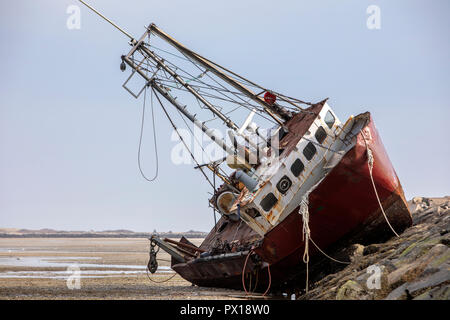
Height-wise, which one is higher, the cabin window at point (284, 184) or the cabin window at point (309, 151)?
the cabin window at point (309, 151)

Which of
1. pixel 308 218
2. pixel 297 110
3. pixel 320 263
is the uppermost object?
pixel 297 110

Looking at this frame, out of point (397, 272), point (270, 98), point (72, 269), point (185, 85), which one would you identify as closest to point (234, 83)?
point (270, 98)

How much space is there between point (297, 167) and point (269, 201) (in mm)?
1628

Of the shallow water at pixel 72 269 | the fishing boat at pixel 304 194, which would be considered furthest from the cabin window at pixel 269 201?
the shallow water at pixel 72 269

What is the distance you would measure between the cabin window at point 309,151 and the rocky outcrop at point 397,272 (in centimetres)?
363

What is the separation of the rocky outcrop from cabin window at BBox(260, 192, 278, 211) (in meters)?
3.14

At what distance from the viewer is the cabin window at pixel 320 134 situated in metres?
20.8

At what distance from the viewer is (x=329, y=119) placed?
71.0ft

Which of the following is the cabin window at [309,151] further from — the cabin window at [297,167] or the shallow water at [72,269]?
the shallow water at [72,269]

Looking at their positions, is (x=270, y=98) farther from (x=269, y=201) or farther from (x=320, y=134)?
(x=269, y=201)

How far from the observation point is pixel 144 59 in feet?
89.0
